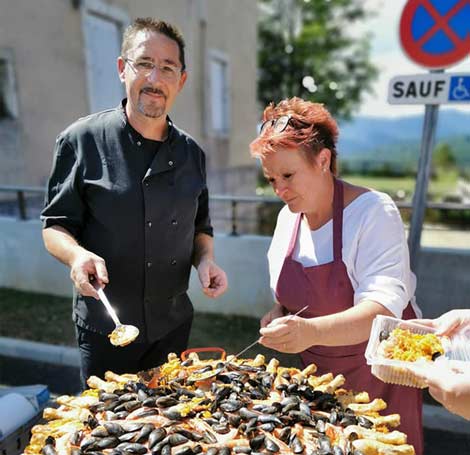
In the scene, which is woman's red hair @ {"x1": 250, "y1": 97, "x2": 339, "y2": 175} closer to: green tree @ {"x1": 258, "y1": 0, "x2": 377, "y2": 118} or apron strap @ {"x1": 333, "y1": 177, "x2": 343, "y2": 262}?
apron strap @ {"x1": 333, "y1": 177, "x2": 343, "y2": 262}

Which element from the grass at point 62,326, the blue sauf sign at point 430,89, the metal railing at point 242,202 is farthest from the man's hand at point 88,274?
the metal railing at point 242,202

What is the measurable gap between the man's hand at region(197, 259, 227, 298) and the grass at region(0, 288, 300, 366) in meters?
2.11

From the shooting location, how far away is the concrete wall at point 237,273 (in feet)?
13.4

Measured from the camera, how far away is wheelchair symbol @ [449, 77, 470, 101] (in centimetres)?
265

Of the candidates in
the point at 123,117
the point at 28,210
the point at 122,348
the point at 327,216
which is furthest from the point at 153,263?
the point at 28,210

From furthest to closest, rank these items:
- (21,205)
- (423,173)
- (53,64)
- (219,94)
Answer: (219,94), (53,64), (21,205), (423,173)

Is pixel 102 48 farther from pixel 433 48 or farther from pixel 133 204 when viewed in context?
pixel 133 204

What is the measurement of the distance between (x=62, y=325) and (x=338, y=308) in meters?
4.10

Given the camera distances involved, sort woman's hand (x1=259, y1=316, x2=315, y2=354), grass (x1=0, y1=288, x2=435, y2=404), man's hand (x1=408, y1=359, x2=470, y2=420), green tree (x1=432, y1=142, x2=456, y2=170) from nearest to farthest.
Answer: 1. man's hand (x1=408, y1=359, x2=470, y2=420)
2. woman's hand (x1=259, y1=316, x2=315, y2=354)
3. grass (x1=0, y1=288, x2=435, y2=404)
4. green tree (x1=432, y1=142, x2=456, y2=170)

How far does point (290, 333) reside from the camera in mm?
1585

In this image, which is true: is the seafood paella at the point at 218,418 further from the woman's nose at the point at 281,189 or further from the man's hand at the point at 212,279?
the woman's nose at the point at 281,189

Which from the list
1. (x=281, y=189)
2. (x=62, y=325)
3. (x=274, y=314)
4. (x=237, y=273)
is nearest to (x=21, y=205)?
(x=62, y=325)

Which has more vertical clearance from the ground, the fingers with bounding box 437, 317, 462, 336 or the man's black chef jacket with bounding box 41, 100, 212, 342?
the man's black chef jacket with bounding box 41, 100, 212, 342

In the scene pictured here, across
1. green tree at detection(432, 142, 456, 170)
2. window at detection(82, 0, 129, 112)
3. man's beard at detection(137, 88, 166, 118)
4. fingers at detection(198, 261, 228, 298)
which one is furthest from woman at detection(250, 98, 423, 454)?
green tree at detection(432, 142, 456, 170)
